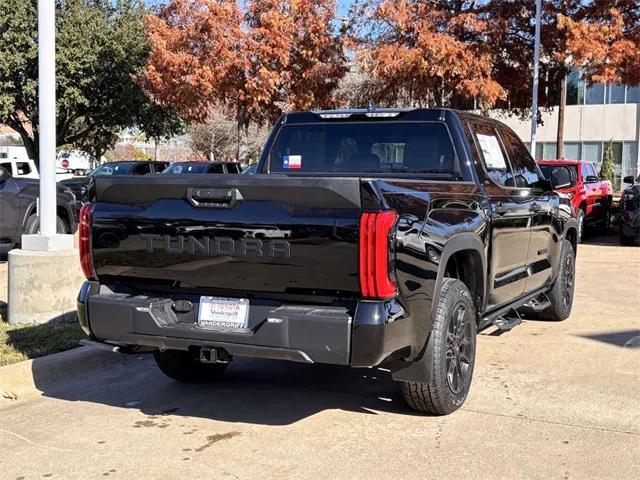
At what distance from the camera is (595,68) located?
18.5 metres

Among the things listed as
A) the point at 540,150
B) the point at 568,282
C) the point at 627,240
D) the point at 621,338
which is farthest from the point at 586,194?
the point at 540,150

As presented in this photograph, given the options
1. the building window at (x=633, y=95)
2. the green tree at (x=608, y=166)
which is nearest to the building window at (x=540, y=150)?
the green tree at (x=608, y=166)

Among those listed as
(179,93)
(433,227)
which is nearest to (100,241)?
(433,227)

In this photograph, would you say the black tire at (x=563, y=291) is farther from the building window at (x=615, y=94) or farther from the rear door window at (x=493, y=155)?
the building window at (x=615, y=94)

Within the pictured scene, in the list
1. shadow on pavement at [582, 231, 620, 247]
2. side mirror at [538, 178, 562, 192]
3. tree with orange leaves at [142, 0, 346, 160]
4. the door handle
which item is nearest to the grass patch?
the door handle

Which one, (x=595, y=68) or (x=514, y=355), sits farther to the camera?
(x=595, y=68)

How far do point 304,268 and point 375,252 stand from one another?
1.39 feet

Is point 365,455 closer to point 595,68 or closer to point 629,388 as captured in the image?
point 629,388

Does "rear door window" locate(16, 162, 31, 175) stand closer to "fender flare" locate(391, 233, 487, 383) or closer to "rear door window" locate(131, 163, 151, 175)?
"rear door window" locate(131, 163, 151, 175)

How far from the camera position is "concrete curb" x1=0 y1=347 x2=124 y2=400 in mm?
5586

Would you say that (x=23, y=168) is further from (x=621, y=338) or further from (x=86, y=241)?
(x=621, y=338)

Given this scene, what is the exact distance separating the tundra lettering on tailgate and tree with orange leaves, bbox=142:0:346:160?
57.7ft

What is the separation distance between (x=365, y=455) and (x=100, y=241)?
209 cm

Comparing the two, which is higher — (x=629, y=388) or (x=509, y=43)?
(x=509, y=43)
